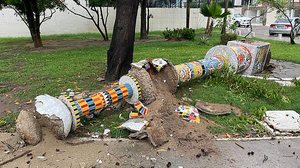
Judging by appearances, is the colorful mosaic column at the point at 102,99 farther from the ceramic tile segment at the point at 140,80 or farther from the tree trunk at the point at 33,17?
the tree trunk at the point at 33,17

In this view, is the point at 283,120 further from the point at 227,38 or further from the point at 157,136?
the point at 227,38

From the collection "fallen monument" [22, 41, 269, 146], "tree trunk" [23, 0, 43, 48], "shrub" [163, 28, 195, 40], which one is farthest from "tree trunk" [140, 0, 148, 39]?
"fallen monument" [22, 41, 269, 146]

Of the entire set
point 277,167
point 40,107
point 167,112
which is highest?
point 40,107

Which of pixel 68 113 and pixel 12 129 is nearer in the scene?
pixel 68 113

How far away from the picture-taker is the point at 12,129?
4.25 metres

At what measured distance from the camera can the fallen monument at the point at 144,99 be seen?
3777 mm

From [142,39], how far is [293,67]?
8.64m

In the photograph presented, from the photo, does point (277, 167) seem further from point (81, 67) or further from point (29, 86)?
point (81, 67)

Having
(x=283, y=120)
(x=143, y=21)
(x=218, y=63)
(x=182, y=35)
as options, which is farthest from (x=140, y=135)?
(x=143, y=21)

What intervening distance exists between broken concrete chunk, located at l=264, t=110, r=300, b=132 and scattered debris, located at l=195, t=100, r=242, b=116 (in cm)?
47

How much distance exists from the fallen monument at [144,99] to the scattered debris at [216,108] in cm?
40

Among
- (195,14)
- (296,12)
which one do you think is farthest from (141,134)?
(296,12)

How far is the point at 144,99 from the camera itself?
4.72 m

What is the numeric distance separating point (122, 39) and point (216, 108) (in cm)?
231
